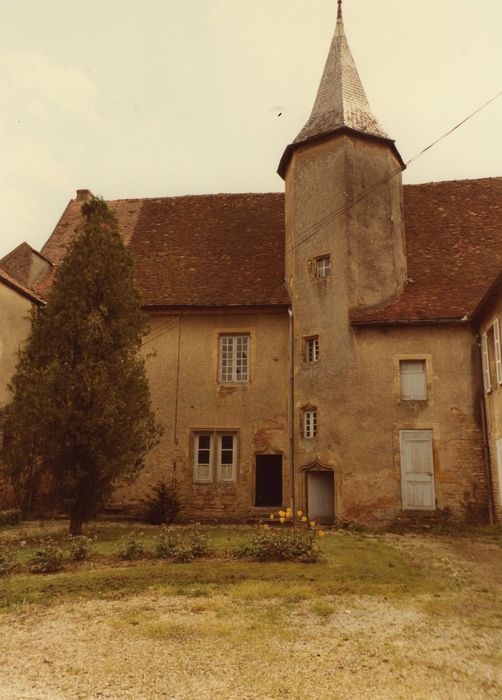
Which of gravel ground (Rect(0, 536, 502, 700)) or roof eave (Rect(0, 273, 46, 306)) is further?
roof eave (Rect(0, 273, 46, 306))

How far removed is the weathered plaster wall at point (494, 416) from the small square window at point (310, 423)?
462 cm

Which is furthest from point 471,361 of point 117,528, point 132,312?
point 117,528

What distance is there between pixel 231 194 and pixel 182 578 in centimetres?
1725

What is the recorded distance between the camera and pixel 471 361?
51.3 ft

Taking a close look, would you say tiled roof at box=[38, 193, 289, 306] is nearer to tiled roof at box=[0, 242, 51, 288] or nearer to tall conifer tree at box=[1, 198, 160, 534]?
tiled roof at box=[0, 242, 51, 288]

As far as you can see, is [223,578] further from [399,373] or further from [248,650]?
[399,373]

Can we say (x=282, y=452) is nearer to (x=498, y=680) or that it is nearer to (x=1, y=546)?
(x=1, y=546)

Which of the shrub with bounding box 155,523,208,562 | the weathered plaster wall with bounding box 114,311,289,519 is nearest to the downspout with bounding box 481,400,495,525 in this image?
the weathered plaster wall with bounding box 114,311,289,519

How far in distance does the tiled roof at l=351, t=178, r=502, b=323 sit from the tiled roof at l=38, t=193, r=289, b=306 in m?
3.91

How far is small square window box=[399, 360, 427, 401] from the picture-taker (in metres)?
15.9

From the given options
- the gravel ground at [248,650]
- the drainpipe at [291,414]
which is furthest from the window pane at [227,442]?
the gravel ground at [248,650]

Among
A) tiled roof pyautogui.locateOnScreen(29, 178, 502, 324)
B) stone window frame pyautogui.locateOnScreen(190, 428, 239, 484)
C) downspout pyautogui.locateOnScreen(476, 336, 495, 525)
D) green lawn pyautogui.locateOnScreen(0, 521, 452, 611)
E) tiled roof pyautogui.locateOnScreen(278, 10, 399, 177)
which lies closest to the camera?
green lawn pyautogui.locateOnScreen(0, 521, 452, 611)

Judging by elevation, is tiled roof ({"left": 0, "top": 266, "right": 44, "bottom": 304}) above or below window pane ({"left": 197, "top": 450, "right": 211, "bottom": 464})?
above

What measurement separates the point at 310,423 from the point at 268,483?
2.38 meters
